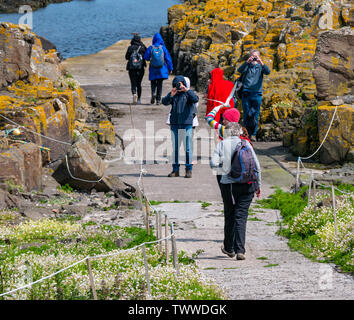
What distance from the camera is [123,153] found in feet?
49.9

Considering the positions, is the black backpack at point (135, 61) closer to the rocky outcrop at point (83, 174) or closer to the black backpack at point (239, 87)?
the black backpack at point (239, 87)

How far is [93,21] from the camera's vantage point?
55219mm

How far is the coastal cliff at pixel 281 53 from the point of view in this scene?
14.9 m

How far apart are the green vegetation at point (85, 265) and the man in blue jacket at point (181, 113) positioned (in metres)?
3.39

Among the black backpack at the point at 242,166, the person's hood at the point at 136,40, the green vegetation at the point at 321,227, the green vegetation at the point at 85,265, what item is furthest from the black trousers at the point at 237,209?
the person's hood at the point at 136,40

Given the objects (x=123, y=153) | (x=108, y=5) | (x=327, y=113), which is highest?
(x=327, y=113)

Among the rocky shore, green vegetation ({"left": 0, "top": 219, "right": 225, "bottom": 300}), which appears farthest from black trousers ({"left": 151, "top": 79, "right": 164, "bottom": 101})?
green vegetation ({"left": 0, "top": 219, "right": 225, "bottom": 300})

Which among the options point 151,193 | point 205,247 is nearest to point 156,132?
point 151,193

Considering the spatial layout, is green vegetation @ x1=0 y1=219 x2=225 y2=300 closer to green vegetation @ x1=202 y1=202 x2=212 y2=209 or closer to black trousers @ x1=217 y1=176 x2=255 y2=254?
black trousers @ x1=217 y1=176 x2=255 y2=254

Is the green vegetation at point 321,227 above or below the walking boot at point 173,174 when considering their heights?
above

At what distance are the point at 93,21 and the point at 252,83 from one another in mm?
42727
